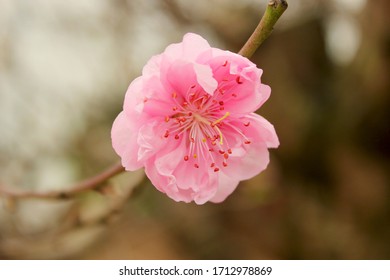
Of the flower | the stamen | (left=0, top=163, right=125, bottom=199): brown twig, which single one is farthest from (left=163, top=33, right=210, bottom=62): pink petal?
(left=0, top=163, right=125, bottom=199): brown twig

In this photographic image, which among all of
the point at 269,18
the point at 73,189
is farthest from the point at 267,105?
the point at 269,18

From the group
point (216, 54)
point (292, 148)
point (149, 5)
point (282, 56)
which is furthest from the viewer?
point (282, 56)

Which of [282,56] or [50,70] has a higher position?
[282,56]

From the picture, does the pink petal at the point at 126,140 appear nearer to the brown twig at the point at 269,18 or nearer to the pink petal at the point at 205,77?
the pink petal at the point at 205,77

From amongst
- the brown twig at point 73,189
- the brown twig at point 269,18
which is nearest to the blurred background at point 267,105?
the brown twig at point 73,189

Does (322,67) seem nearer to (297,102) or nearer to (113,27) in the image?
(297,102)

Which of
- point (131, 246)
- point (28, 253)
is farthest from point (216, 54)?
point (131, 246)

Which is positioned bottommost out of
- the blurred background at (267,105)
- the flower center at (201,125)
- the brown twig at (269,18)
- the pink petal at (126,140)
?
the pink petal at (126,140)
